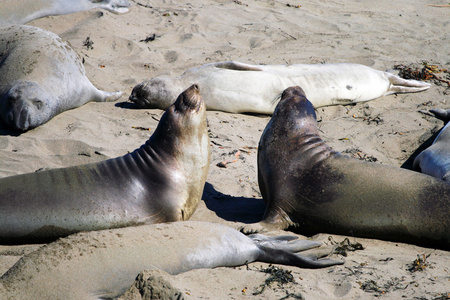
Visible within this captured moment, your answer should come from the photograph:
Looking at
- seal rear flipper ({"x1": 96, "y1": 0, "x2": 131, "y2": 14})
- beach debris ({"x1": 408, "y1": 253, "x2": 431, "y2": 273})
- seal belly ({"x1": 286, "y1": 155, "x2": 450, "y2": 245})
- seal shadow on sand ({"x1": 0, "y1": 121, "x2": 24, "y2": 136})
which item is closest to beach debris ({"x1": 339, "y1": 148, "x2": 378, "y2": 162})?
seal belly ({"x1": 286, "y1": 155, "x2": 450, "y2": 245})

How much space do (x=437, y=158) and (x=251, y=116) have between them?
236cm

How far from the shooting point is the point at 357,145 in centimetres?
562

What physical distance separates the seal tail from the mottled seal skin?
3.03 m

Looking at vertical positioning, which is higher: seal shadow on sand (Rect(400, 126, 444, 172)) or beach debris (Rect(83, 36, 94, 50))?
beach debris (Rect(83, 36, 94, 50))

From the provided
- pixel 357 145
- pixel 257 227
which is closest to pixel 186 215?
pixel 257 227

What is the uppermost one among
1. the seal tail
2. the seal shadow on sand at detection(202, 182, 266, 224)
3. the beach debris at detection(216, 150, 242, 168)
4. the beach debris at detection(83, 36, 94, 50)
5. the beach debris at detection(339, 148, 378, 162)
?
the beach debris at detection(83, 36, 94, 50)

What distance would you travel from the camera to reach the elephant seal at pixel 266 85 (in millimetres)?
6312

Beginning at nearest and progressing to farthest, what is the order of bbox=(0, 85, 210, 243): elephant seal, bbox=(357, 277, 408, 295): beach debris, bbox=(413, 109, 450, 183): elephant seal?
bbox=(357, 277, 408, 295): beach debris
bbox=(0, 85, 210, 243): elephant seal
bbox=(413, 109, 450, 183): elephant seal

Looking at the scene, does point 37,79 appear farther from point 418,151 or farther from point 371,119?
point 418,151

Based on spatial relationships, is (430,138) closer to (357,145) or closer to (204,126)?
(357,145)

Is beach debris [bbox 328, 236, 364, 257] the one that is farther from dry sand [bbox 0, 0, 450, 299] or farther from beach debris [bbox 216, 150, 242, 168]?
beach debris [bbox 216, 150, 242, 168]

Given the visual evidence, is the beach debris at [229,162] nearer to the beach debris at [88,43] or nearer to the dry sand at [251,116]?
the dry sand at [251,116]

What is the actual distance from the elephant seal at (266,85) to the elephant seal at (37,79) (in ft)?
2.21

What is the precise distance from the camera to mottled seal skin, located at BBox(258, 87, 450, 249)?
12.2 ft
